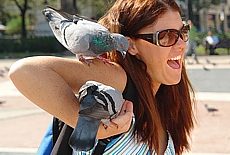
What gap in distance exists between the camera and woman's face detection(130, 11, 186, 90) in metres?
2.13

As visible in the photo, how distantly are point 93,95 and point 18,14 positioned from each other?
53163 mm

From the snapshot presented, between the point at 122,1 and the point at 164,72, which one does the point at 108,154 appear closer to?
the point at 164,72

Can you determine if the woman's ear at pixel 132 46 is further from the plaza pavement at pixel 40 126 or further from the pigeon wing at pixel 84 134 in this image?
the plaza pavement at pixel 40 126

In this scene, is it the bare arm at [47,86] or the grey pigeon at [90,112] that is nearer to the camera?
the grey pigeon at [90,112]

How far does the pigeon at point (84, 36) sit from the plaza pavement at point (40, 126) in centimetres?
369

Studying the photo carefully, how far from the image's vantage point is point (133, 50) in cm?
216

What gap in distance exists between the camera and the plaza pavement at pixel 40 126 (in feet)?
21.8

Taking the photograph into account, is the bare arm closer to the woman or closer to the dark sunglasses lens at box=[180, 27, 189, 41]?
the woman

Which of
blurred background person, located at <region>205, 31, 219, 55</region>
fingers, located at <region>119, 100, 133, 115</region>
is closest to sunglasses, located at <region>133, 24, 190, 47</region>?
fingers, located at <region>119, 100, 133, 115</region>

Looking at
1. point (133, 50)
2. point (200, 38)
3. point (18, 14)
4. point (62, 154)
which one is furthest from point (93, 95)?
point (18, 14)

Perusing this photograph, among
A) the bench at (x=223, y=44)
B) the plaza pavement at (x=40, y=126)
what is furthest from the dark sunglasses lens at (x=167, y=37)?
the bench at (x=223, y=44)

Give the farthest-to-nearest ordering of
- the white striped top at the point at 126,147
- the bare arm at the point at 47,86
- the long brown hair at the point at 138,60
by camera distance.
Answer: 1. the long brown hair at the point at 138,60
2. the white striped top at the point at 126,147
3. the bare arm at the point at 47,86

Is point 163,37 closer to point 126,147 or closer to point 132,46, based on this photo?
point 132,46

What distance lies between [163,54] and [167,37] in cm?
9
